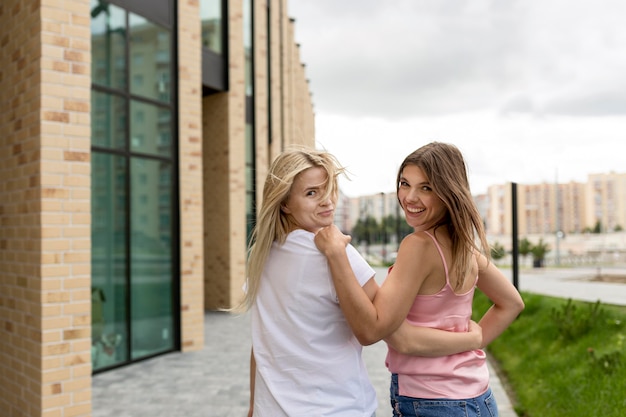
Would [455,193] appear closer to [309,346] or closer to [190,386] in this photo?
[309,346]

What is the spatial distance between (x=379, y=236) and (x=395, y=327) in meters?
81.4

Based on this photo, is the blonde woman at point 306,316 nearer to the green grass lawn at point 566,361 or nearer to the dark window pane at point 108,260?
the green grass lawn at point 566,361

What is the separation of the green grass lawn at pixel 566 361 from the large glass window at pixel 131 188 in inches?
192

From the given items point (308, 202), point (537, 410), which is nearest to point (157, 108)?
point (537, 410)

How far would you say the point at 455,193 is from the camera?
1.78 meters

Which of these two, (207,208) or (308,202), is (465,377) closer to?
(308,202)

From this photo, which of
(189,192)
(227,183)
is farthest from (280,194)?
(227,183)

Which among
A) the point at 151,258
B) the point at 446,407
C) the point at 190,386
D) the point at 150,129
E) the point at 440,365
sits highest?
the point at 150,129

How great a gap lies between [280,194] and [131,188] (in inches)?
251

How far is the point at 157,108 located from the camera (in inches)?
323

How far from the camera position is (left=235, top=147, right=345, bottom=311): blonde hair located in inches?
70.0

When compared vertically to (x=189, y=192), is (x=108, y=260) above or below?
below

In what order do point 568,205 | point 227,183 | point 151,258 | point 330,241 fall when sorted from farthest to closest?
1. point 568,205
2. point 227,183
3. point 151,258
4. point 330,241

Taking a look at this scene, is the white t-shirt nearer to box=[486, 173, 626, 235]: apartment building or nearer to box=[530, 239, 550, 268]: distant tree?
box=[530, 239, 550, 268]: distant tree
